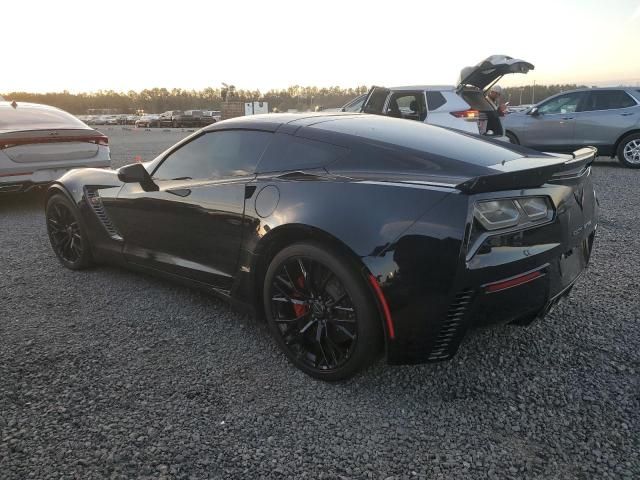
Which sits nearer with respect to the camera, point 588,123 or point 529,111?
point 588,123

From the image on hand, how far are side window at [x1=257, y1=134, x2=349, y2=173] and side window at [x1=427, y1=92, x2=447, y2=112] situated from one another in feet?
21.5

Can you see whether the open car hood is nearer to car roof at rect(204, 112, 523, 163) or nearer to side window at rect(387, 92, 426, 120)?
side window at rect(387, 92, 426, 120)

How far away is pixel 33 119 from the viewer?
22.3 feet

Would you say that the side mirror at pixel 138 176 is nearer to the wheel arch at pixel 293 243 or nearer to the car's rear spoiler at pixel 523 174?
the wheel arch at pixel 293 243

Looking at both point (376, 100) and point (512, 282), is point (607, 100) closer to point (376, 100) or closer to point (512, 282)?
point (376, 100)

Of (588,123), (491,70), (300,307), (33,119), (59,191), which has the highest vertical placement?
(491,70)

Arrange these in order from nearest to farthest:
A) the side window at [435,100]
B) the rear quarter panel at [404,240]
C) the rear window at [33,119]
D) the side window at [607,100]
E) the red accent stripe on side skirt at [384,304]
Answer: the rear quarter panel at [404,240] → the red accent stripe on side skirt at [384,304] → the rear window at [33,119] → the side window at [435,100] → the side window at [607,100]

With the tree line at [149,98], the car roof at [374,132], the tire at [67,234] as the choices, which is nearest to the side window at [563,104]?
the car roof at [374,132]

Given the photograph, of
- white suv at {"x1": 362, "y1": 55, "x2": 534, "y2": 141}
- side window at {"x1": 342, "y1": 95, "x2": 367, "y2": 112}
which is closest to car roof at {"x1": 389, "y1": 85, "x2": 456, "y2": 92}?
white suv at {"x1": 362, "y1": 55, "x2": 534, "y2": 141}

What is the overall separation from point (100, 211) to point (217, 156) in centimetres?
133

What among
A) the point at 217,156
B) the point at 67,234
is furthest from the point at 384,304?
the point at 67,234

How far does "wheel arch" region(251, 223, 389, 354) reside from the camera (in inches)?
90.0

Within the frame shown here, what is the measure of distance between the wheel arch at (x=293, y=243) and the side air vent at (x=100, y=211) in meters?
1.57

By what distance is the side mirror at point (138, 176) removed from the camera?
353 cm
